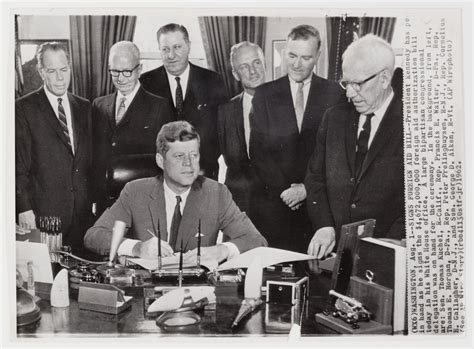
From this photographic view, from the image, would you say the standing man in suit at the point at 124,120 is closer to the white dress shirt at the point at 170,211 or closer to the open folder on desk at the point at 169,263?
the white dress shirt at the point at 170,211

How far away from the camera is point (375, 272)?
2.95m

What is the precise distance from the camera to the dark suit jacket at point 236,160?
10.3ft

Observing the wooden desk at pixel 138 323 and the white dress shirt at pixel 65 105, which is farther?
the white dress shirt at pixel 65 105

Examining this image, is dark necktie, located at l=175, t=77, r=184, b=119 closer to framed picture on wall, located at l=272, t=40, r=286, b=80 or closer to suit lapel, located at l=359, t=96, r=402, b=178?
framed picture on wall, located at l=272, t=40, r=286, b=80

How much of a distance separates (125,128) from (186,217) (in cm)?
56

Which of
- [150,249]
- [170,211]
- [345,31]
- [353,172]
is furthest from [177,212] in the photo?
[345,31]

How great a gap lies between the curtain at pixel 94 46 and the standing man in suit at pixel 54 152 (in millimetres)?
56

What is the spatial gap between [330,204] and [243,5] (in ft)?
3.70

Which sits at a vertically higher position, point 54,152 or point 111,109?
point 111,109

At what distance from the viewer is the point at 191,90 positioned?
3.14 m

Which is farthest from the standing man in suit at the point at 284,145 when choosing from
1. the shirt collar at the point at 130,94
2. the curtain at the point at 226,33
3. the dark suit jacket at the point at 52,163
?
the dark suit jacket at the point at 52,163

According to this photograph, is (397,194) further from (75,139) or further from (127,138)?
(75,139)

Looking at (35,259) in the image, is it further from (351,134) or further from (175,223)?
(351,134)

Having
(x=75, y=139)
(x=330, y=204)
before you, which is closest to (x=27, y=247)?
(x=75, y=139)
